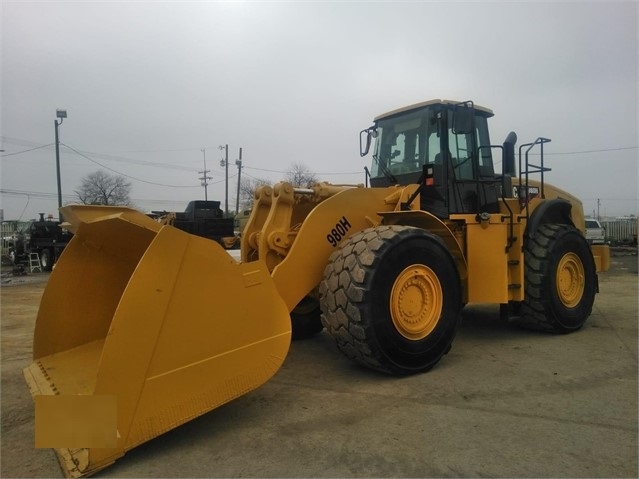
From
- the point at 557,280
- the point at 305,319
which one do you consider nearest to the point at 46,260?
the point at 305,319

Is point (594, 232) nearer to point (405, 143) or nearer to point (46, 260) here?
point (405, 143)

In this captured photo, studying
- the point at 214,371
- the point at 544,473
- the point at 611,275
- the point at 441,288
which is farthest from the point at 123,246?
the point at 611,275

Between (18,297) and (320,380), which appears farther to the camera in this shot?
(18,297)

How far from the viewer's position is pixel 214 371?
3.25 m

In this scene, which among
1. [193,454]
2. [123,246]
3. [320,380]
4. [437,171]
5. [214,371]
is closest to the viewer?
[193,454]

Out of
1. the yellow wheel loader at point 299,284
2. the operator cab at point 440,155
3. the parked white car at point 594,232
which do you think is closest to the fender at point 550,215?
the yellow wheel loader at point 299,284

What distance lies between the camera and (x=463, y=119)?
17.7 feet

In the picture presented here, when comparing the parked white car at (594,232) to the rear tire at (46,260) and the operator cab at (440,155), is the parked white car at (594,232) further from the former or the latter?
the rear tire at (46,260)

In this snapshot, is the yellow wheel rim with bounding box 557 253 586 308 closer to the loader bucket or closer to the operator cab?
the operator cab

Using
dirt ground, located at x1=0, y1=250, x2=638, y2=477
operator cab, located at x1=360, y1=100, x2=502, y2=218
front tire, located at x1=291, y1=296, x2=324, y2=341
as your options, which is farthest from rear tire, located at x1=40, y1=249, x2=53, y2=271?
operator cab, located at x1=360, y1=100, x2=502, y2=218

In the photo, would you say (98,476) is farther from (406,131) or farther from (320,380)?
(406,131)

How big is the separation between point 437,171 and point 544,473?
3.66 meters

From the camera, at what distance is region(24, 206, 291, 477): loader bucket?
279 centimetres

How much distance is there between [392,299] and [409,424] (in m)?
1.16
